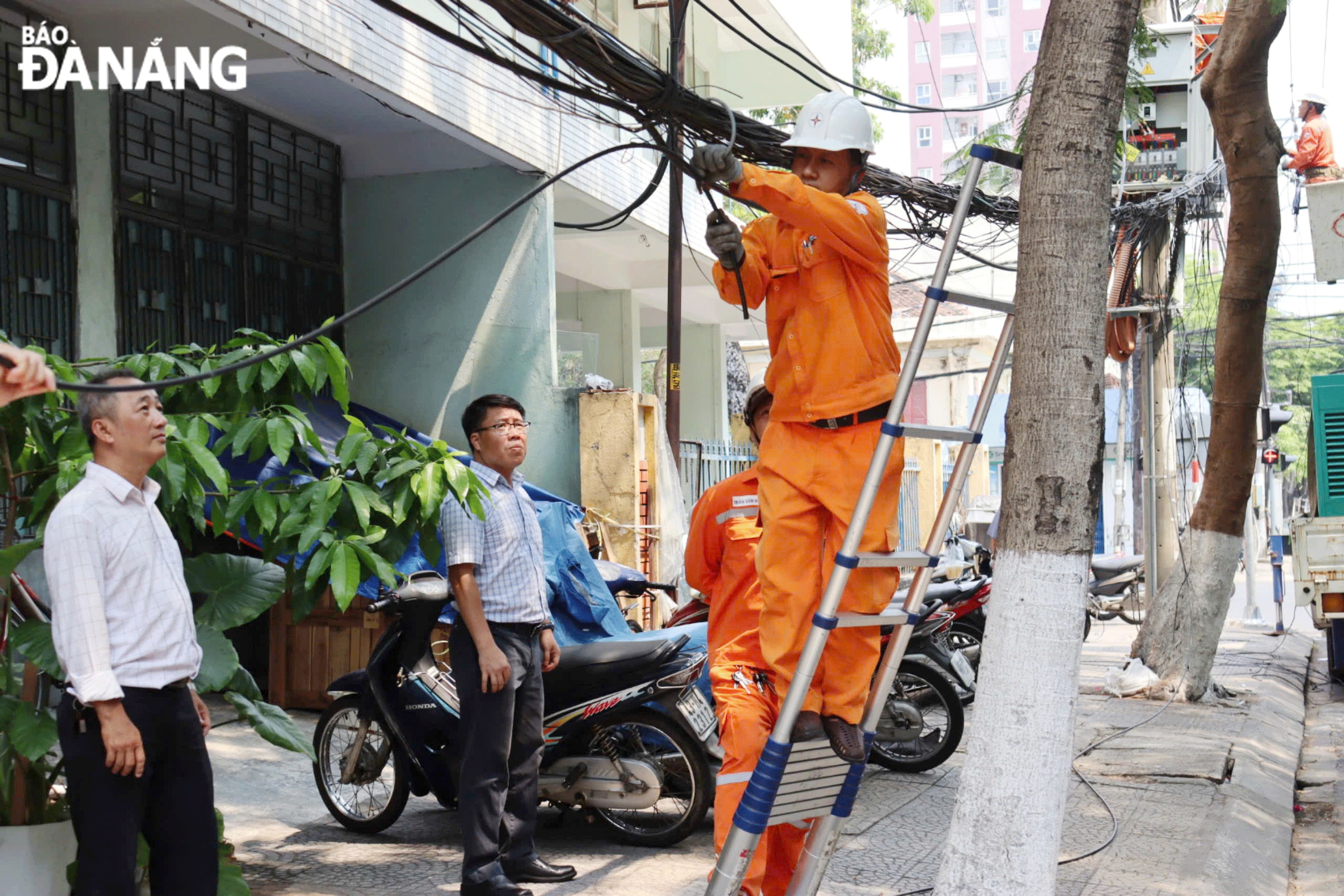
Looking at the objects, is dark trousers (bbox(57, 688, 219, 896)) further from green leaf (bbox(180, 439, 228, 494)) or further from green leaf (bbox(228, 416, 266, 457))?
green leaf (bbox(228, 416, 266, 457))

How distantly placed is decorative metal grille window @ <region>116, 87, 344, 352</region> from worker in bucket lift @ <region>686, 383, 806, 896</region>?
4930mm

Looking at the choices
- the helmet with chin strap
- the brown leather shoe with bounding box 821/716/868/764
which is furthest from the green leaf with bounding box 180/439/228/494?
the helmet with chin strap

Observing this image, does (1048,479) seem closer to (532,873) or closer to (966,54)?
(532,873)

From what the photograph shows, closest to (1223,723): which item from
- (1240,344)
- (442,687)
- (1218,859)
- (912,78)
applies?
(1240,344)

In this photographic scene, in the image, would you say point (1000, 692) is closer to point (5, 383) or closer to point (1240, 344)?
point (5, 383)

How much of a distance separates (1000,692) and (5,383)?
257 cm

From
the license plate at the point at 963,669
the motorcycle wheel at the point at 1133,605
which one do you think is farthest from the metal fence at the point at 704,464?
the motorcycle wheel at the point at 1133,605

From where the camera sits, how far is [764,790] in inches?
138

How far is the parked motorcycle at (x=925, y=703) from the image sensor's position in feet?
22.4

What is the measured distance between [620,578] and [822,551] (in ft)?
13.6

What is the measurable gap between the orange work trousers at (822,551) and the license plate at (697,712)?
5.49 ft

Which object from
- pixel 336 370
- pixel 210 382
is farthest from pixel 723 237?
pixel 210 382

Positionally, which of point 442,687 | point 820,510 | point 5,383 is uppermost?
point 5,383

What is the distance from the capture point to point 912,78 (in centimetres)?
7488
